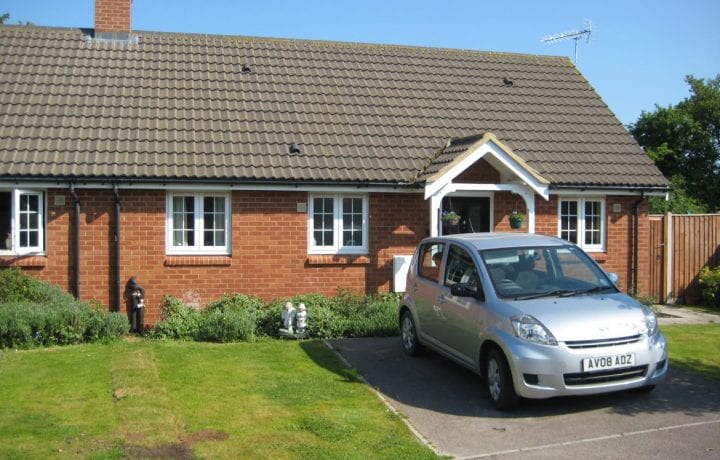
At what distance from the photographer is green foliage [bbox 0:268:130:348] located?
10.5m

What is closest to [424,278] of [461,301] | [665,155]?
[461,301]

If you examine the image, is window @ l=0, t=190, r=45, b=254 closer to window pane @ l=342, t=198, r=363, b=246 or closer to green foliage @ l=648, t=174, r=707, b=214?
window pane @ l=342, t=198, r=363, b=246

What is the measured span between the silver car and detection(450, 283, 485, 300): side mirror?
0.01 meters

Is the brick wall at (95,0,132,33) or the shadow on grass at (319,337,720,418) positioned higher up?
the brick wall at (95,0,132,33)

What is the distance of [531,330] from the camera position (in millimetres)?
7336

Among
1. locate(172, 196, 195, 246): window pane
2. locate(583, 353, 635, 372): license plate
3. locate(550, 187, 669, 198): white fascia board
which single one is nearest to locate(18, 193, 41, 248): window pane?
locate(172, 196, 195, 246): window pane

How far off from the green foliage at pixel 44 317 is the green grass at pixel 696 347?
8.17 metres

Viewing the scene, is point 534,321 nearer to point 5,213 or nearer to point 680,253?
point 5,213

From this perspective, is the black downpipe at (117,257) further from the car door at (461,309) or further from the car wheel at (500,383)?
the car wheel at (500,383)

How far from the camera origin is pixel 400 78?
1700 cm

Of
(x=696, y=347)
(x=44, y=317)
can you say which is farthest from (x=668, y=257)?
(x=44, y=317)

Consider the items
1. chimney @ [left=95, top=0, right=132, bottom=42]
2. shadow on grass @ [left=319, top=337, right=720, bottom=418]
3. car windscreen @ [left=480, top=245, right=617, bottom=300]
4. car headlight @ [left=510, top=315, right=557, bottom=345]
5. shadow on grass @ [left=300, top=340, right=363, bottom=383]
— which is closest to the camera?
car headlight @ [left=510, top=315, right=557, bottom=345]

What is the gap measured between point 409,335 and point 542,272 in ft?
8.13

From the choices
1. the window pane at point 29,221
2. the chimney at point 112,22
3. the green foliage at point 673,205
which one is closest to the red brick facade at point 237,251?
the window pane at point 29,221
